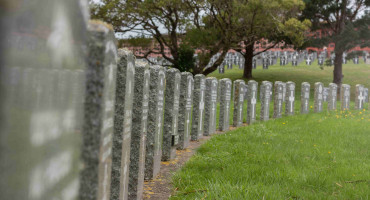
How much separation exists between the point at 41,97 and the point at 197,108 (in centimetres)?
725

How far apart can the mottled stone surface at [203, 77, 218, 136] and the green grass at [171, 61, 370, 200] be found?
0.78 m

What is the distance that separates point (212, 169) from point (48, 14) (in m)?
4.22

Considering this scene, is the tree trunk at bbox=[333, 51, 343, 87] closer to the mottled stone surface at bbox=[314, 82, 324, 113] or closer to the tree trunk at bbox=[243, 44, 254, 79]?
the tree trunk at bbox=[243, 44, 254, 79]

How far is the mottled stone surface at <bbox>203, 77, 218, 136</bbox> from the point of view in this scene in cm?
883

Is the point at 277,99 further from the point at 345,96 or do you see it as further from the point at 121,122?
the point at 121,122

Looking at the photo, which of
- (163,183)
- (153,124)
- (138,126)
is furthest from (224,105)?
(138,126)

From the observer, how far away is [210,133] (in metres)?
9.01

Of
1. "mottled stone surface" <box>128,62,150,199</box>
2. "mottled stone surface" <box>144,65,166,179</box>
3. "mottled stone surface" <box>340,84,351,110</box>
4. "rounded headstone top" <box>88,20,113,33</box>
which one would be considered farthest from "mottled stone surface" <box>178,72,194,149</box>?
"mottled stone surface" <box>340,84,351,110</box>

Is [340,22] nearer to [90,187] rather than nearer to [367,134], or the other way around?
[367,134]

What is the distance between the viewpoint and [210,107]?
886 centimetres

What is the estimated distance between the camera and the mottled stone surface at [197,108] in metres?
8.33

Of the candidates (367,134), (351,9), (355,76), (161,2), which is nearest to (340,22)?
(351,9)

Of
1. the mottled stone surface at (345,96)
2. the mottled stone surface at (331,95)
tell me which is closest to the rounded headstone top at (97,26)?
the mottled stone surface at (331,95)

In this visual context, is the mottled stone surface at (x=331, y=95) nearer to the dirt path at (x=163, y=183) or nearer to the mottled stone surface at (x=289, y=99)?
the mottled stone surface at (x=289, y=99)
